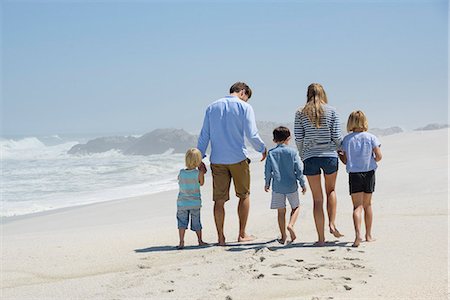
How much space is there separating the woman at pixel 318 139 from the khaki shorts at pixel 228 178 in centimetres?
79

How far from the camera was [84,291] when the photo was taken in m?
5.12

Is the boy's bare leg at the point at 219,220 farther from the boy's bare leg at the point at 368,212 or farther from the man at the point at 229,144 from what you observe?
the boy's bare leg at the point at 368,212

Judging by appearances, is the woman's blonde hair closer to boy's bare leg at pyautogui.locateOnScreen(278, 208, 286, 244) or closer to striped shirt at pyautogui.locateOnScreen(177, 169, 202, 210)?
boy's bare leg at pyautogui.locateOnScreen(278, 208, 286, 244)

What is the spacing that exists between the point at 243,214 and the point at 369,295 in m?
2.79

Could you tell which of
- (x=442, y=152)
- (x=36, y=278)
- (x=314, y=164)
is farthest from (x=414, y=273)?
(x=442, y=152)

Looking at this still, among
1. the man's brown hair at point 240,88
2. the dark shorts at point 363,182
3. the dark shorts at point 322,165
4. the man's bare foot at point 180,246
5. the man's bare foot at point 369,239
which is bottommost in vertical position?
the man's bare foot at point 180,246

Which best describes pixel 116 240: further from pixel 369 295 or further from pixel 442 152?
pixel 442 152

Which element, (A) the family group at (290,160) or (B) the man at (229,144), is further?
(B) the man at (229,144)

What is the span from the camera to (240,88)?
276 inches

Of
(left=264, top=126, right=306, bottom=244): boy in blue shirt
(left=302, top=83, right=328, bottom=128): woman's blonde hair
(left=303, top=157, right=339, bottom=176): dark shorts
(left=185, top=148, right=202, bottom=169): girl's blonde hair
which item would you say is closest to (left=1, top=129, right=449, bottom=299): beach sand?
(left=264, top=126, right=306, bottom=244): boy in blue shirt

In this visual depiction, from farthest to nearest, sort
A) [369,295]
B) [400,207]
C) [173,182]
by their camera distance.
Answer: [173,182] < [400,207] < [369,295]

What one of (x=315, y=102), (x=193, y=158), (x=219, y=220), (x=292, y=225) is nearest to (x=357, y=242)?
(x=292, y=225)

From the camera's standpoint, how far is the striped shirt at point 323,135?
6.32 meters

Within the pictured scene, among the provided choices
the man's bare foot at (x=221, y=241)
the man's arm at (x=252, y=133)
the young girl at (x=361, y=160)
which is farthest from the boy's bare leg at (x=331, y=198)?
the man's bare foot at (x=221, y=241)
